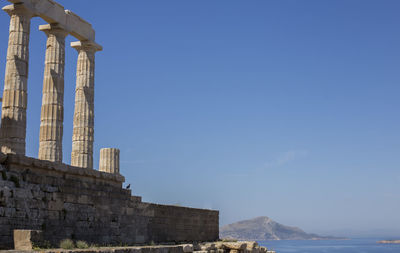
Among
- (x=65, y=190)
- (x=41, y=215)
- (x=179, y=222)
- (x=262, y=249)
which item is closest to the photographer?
(x=41, y=215)

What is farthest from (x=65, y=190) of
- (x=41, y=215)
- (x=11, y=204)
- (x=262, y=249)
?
(x=262, y=249)

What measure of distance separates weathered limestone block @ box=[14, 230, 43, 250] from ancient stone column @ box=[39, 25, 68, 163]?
31.0ft

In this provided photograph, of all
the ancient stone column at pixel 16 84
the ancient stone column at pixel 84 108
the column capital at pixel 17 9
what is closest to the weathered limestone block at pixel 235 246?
the ancient stone column at pixel 84 108

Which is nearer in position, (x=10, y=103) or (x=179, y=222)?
(x=10, y=103)

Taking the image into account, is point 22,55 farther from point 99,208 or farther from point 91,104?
point 99,208

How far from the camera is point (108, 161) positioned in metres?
22.3

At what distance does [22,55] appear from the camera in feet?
66.9

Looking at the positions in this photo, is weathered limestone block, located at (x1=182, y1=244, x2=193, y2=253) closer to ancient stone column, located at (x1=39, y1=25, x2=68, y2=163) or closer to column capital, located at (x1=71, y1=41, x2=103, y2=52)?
ancient stone column, located at (x1=39, y1=25, x2=68, y2=163)

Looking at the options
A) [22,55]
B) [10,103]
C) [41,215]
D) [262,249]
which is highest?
[22,55]

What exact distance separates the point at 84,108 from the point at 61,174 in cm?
849

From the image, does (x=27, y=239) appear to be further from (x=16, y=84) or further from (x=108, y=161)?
(x=108, y=161)

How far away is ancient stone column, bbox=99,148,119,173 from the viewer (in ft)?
72.9

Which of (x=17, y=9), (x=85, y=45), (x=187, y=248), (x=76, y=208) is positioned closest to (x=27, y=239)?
(x=76, y=208)

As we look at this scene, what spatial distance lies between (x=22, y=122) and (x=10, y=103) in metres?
0.84
